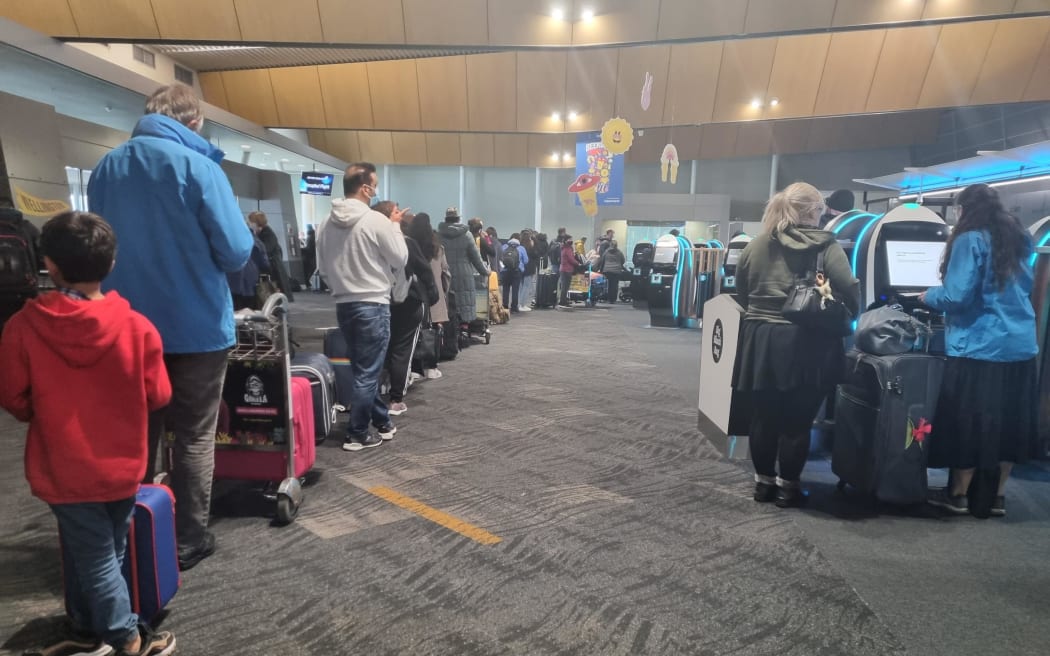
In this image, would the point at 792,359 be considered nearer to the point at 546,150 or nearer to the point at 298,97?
the point at 298,97

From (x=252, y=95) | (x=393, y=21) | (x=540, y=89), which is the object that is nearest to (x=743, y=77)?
(x=540, y=89)

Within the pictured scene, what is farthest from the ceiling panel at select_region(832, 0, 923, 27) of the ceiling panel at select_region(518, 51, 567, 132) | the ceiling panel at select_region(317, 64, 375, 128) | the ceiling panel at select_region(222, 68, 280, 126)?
the ceiling panel at select_region(222, 68, 280, 126)

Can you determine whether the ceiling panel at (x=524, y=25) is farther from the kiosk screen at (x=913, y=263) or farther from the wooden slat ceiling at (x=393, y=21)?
the kiosk screen at (x=913, y=263)

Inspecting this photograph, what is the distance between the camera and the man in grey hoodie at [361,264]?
3307 millimetres

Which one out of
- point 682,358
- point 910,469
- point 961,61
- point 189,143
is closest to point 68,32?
point 189,143

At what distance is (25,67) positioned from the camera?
6691 mm

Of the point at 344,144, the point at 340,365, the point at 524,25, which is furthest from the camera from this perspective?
the point at 344,144

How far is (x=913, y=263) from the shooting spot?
11.0 ft

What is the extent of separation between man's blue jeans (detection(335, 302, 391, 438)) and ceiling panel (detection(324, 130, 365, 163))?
14167 millimetres

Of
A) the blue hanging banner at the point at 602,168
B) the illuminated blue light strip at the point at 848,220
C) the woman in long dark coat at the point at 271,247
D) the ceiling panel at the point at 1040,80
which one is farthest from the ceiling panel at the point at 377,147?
the illuminated blue light strip at the point at 848,220

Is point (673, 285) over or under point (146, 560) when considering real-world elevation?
over

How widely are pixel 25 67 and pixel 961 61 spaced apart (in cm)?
1390

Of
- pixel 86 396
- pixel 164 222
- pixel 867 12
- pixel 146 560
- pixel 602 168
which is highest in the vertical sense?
pixel 867 12

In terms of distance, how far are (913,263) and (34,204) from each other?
9301mm
